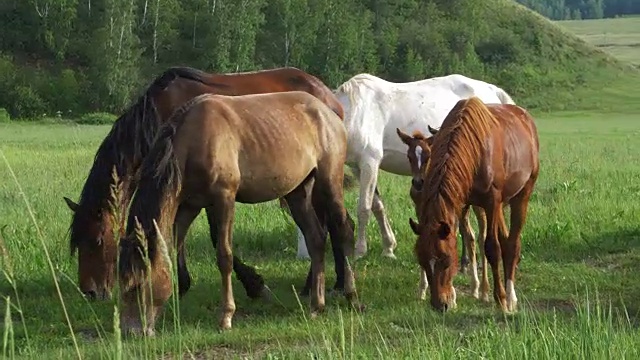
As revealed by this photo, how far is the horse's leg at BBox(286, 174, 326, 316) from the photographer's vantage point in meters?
7.52

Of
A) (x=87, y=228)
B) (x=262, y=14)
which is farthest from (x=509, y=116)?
(x=262, y=14)

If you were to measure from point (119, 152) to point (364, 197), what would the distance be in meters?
3.30

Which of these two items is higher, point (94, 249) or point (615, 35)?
point (94, 249)

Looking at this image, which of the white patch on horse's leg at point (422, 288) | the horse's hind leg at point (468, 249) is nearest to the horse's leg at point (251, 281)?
the white patch on horse's leg at point (422, 288)

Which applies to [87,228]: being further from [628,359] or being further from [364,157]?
[628,359]

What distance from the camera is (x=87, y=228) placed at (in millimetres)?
7391

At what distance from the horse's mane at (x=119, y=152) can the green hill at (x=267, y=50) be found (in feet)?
144

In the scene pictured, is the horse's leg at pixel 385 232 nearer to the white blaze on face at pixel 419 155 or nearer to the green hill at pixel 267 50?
the white blaze on face at pixel 419 155

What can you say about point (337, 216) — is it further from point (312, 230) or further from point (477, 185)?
point (477, 185)

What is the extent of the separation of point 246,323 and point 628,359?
3.42m

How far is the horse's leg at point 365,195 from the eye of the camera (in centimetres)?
990

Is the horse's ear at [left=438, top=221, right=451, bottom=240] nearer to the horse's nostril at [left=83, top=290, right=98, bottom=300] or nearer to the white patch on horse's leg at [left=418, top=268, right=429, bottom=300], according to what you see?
the white patch on horse's leg at [left=418, top=268, right=429, bottom=300]

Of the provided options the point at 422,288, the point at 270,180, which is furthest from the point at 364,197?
the point at 270,180

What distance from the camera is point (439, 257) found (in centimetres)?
673
